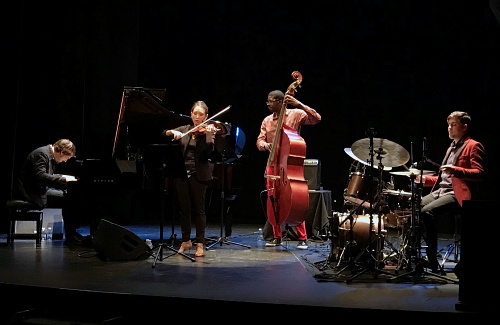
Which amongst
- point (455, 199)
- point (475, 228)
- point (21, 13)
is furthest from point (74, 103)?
point (475, 228)

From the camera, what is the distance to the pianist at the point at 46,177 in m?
6.89

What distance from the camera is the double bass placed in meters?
6.41

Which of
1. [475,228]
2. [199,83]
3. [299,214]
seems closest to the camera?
[475,228]

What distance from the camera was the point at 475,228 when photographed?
13.3ft

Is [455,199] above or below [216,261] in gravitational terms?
above

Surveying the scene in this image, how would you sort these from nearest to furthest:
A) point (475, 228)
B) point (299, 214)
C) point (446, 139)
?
point (475, 228) < point (299, 214) < point (446, 139)

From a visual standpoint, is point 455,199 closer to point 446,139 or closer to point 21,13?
point 446,139

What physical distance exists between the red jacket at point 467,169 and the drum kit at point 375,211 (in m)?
0.31

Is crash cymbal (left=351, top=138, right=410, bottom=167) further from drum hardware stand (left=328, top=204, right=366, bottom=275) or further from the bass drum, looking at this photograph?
the bass drum

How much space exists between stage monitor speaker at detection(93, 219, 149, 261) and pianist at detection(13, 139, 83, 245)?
136 cm

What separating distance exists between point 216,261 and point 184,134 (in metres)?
1.30

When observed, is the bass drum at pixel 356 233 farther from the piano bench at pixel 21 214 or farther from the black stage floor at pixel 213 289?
the piano bench at pixel 21 214

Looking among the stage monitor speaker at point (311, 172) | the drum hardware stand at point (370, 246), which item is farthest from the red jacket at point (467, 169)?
the stage monitor speaker at point (311, 172)

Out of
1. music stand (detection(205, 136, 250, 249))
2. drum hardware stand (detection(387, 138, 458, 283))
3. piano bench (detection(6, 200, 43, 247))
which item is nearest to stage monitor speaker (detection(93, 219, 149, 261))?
music stand (detection(205, 136, 250, 249))
